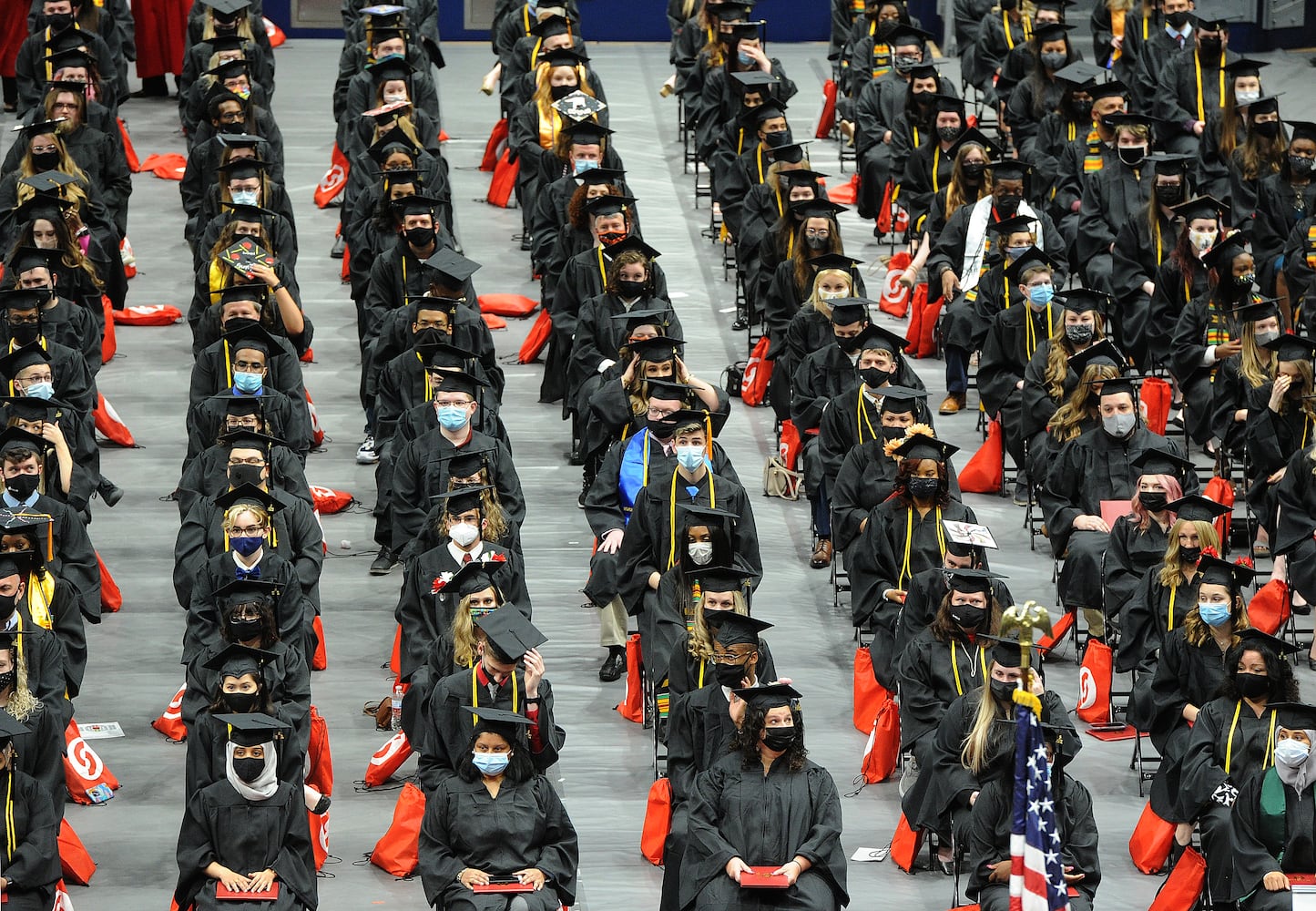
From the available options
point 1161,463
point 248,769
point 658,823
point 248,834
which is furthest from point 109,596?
point 1161,463

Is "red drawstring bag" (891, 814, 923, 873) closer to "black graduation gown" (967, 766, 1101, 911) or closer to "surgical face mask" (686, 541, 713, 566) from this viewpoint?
"black graduation gown" (967, 766, 1101, 911)

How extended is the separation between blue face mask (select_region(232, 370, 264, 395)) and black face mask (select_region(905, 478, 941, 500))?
357cm

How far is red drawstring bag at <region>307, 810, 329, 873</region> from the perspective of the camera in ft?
33.9

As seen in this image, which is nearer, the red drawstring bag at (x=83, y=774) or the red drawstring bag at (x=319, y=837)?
the red drawstring bag at (x=319, y=837)

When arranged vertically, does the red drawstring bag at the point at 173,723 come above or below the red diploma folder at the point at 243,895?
below

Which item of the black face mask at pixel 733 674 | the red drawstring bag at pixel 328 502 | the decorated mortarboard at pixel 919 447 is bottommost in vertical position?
the red drawstring bag at pixel 328 502

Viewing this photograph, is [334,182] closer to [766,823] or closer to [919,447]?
[919,447]

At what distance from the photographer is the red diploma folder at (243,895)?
9516 mm

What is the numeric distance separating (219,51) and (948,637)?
9.63 m

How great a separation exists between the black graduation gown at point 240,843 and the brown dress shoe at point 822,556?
4176 millimetres

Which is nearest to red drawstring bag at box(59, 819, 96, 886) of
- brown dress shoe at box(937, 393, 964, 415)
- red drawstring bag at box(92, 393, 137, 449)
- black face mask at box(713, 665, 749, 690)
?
black face mask at box(713, 665, 749, 690)

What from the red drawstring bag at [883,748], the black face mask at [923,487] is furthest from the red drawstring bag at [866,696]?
the black face mask at [923,487]

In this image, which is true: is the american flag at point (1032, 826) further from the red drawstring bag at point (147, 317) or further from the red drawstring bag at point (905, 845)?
the red drawstring bag at point (147, 317)

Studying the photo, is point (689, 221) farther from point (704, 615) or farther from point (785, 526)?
point (704, 615)
